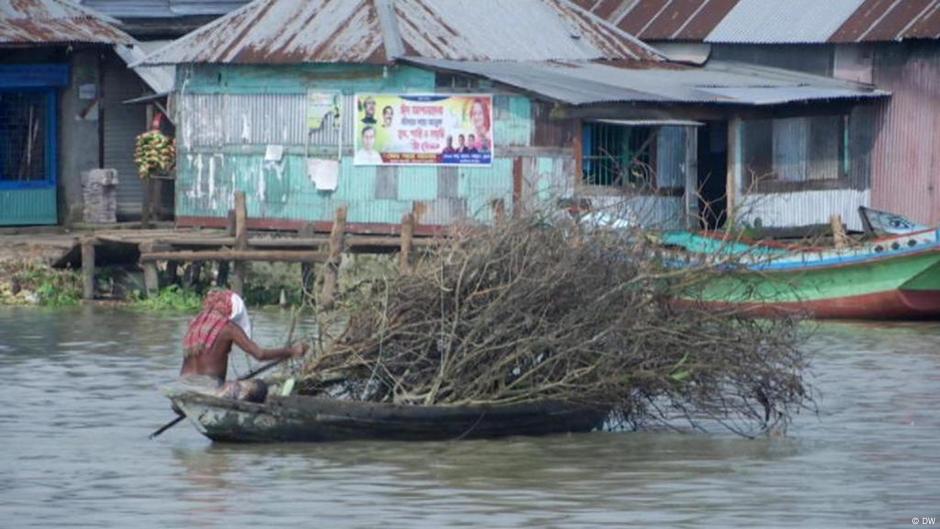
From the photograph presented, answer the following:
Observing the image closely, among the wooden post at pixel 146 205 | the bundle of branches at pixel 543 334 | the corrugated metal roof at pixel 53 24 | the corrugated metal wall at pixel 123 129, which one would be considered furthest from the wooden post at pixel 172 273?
the bundle of branches at pixel 543 334

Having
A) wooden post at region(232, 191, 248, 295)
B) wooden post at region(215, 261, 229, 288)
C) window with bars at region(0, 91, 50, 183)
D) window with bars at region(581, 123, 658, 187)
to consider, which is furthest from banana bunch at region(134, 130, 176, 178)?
window with bars at region(581, 123, 658, 187)

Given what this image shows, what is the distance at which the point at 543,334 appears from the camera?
1673 cm

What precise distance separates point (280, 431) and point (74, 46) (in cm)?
1519

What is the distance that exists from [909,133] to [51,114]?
11758mm

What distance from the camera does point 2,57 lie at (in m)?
30.9

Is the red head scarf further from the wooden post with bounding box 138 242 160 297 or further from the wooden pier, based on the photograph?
the wooden post with bounding box 138 242 160 297

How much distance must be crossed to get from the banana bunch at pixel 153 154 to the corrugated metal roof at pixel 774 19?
24.5 feet

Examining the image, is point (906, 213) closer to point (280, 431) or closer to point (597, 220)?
point (597, 220)

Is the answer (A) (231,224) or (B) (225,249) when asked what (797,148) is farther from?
(B) (225,249)

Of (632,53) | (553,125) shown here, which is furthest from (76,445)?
(632,53)

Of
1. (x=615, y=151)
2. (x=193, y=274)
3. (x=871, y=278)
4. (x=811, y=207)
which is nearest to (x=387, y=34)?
(x=615, y=151)

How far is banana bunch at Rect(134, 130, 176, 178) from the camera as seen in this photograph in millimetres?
31391

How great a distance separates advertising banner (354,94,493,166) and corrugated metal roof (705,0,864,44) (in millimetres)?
5911

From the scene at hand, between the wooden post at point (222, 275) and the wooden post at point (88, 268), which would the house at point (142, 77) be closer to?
the wooden post at point (222, 275)
